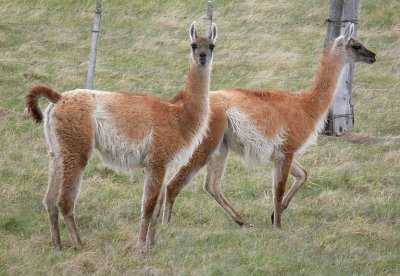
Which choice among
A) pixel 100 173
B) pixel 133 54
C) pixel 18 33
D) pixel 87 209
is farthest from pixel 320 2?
pixel 87 209

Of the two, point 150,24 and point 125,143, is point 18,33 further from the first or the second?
point 125,143

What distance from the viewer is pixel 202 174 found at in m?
9.09

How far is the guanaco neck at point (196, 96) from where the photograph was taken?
6.80 m

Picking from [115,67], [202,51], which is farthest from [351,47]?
[115,67]

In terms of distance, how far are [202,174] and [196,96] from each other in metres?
2.38

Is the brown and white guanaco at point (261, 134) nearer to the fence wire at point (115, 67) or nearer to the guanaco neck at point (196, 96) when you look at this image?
the guanaco neck at point (196, 96)

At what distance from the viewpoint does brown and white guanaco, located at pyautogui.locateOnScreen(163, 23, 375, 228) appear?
7.44 meters

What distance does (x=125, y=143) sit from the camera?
6.54 m

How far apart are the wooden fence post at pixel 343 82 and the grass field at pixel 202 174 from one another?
223 millimetres

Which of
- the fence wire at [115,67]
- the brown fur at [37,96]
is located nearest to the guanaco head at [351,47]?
the brown fur at [37,96]

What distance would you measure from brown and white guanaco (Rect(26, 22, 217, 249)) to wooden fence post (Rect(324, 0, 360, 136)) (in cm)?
428

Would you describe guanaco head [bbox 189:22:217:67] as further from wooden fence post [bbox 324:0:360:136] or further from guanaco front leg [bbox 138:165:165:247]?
wooden fence post [bbox 324:0:360:136]

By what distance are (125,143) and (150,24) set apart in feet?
31.2

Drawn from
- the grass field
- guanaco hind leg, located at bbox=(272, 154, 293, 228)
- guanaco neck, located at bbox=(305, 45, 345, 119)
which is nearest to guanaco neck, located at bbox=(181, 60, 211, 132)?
the grass field
